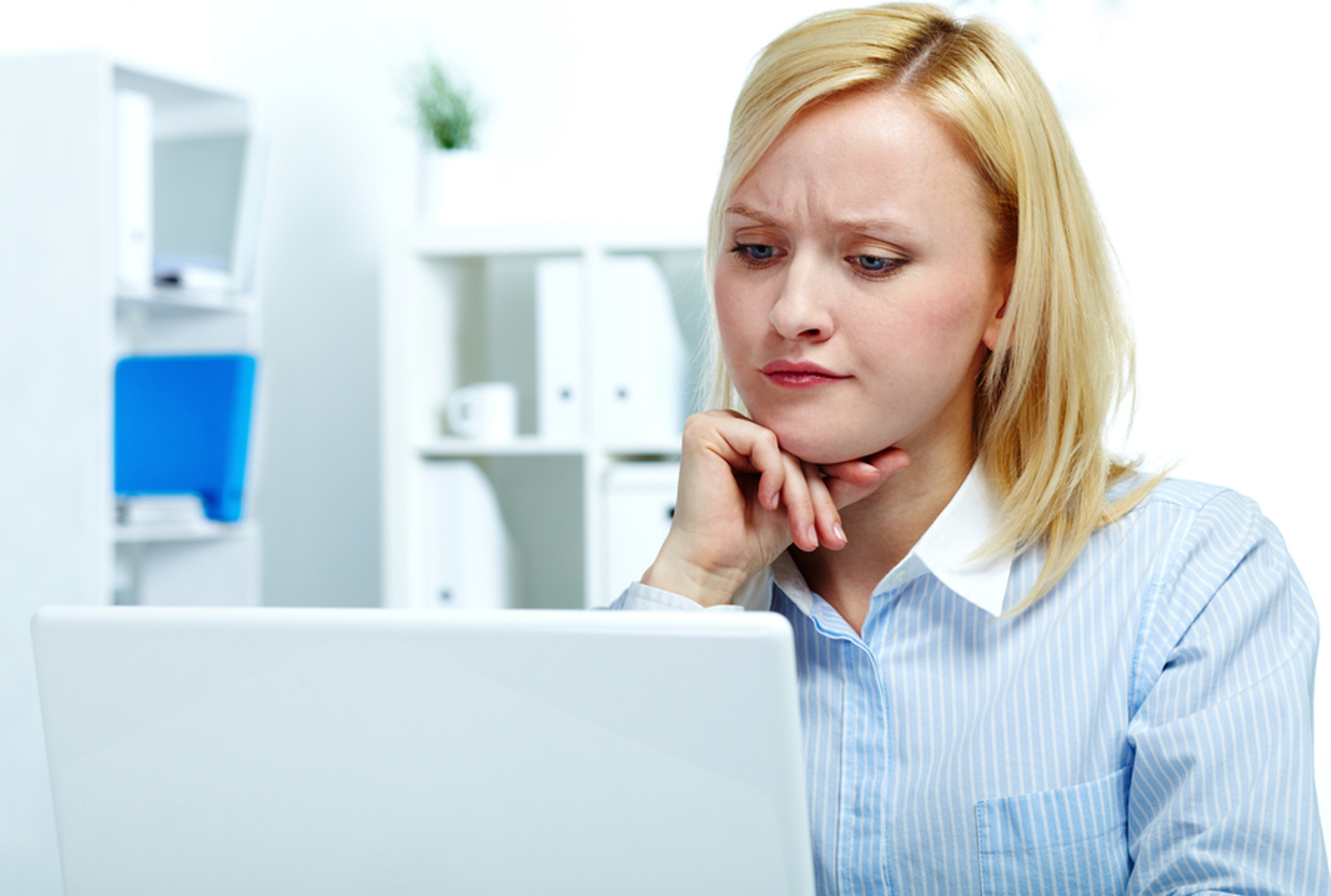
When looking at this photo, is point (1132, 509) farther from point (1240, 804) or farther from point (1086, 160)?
point (1086, 160)

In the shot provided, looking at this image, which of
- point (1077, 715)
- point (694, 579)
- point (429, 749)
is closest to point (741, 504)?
point (694, 579)

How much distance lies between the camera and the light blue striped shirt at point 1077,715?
0.76 m

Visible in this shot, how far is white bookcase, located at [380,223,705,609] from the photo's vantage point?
2.40m

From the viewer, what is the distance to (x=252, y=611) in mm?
513

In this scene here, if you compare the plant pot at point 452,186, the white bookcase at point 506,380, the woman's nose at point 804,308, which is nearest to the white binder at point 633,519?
the white bookcase at point 506,380

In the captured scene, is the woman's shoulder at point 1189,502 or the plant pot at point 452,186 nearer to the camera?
the woman's shoulder at point 1189,502

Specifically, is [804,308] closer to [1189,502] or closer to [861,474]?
[861,474]

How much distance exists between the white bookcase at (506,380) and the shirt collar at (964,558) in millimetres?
1397

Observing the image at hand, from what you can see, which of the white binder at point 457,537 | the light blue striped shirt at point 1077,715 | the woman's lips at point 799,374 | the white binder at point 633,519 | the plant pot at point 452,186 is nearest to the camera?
the light blue striped shirt at point 1077,715

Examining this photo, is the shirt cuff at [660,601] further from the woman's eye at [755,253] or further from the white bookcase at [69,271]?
the white bookcase at [69,271]

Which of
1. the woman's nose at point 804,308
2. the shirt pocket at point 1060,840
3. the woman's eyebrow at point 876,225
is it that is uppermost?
the woman's eyebrow at point 876,225

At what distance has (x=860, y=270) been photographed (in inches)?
33.7

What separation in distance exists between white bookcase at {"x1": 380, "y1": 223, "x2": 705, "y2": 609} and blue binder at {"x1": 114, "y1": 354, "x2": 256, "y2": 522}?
35cm

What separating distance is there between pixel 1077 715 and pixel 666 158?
7.13 feet
